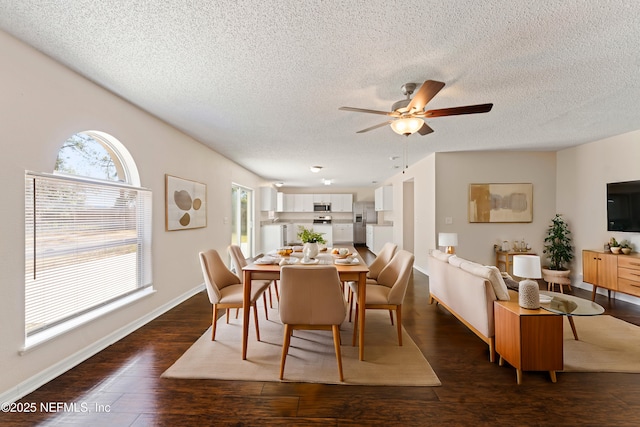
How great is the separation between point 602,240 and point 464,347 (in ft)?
11.6

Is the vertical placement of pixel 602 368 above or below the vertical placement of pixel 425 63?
→ below

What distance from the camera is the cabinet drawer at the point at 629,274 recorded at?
Answer: 3.58 meters

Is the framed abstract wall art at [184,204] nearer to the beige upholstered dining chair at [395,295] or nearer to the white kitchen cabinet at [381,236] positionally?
the beige upholstered dining chair at [395,295]

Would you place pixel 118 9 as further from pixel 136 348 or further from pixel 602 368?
pixel 602 368

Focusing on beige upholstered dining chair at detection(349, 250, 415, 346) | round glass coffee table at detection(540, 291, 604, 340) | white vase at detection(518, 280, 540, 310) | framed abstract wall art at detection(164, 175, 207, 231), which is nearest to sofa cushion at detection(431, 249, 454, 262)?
beige upholstered dining chair at detection(349, 250, 415, 346)

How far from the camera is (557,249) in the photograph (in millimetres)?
4891

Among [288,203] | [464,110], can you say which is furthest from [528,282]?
[288,203]

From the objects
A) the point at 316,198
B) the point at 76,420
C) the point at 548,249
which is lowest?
the point at 76,420

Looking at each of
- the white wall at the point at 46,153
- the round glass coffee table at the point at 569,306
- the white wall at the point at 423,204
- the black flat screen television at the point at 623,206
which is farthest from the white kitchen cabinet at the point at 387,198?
the white wall at the point at 46,153

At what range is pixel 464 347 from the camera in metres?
2.69

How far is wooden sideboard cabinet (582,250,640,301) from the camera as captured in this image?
143 inches

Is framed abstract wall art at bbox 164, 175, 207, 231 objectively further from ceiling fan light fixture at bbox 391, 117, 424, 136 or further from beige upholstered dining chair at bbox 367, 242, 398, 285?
ceiling fan light fixture at bbox 391, 117, 424, 136

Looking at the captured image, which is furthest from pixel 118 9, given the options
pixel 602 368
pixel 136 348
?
pixel 602 368

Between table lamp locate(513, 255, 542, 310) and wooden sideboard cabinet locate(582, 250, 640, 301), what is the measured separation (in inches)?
101
